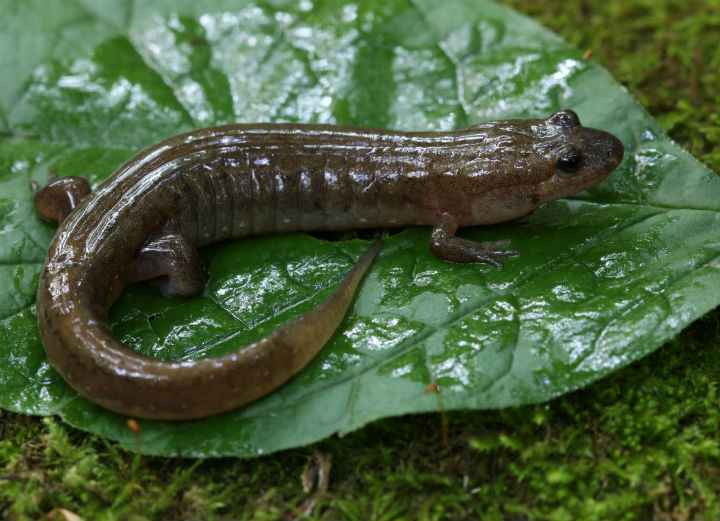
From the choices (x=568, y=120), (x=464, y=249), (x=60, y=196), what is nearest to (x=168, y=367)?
(x=60, y=196)

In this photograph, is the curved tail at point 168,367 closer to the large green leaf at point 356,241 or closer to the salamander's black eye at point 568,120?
the large green leaf at point 356,241

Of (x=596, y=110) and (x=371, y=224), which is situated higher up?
(x=596, y=110)

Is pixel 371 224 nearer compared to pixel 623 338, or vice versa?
pixel 623 338

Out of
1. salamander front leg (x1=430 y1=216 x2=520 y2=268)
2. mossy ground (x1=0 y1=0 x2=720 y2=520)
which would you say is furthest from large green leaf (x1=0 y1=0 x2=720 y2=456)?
mossy ground (x1=0 y1=0 x2=720 y2=520)

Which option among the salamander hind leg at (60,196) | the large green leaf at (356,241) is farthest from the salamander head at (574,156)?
the salamander hind leg at (60,196)

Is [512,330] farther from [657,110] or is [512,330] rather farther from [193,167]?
[657,110]

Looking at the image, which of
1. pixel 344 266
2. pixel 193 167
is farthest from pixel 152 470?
pixel 193 167
